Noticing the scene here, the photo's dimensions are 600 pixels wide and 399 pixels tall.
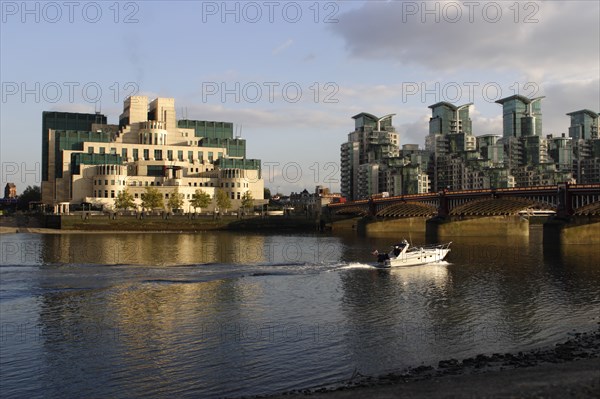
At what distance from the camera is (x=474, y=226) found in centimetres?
12900

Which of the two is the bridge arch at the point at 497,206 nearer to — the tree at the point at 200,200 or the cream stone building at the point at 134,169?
the tree at the point at 200,200

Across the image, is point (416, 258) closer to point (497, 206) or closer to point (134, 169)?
point (497, 206)

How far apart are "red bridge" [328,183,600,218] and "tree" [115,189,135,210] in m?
62.4

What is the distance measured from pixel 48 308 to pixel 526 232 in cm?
11332

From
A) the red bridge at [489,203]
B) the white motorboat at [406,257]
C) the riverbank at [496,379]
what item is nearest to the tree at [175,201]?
the red bridge at [489,203]

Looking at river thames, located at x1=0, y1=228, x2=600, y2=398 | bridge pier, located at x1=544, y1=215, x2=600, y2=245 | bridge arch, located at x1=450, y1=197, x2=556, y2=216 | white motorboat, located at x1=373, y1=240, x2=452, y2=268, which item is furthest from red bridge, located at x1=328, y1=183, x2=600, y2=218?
white motorboat, located at x1=373, y1=240, x2=452, y2=268

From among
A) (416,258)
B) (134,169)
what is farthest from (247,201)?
(416,258)

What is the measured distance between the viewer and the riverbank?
66.6ft

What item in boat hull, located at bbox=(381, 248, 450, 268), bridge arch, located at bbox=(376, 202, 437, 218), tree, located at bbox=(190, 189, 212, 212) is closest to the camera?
boat hull, located at bbox=(381, 248, 450, 268)

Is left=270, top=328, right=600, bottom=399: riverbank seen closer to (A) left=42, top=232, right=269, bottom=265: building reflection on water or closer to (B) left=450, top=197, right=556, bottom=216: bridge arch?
(A) left=42, top=232, right=269, bottom=265: building reflection on water

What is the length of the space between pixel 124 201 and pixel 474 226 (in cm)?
9521

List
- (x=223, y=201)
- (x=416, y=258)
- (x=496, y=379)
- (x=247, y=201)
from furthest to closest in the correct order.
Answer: (x=247, y=201), (x=223, y=201), (x=416, y=258), (x=496, y=379)

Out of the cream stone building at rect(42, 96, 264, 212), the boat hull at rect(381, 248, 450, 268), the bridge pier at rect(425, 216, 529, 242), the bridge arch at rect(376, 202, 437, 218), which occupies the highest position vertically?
the cream stone building at rect(42, 96, 264, 212)

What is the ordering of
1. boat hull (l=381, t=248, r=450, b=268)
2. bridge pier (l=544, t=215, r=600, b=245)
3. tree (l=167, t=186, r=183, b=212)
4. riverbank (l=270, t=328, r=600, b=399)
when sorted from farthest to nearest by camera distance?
1. tree (l=167, t=186, r=183, b=212)
2. bridge pier (l=544, t=215, r=600, b=245)
3. boat hull (l=381, t=248, r=450, b=268)
4. riverbank (l=270, t=328, r=600, b=399)
